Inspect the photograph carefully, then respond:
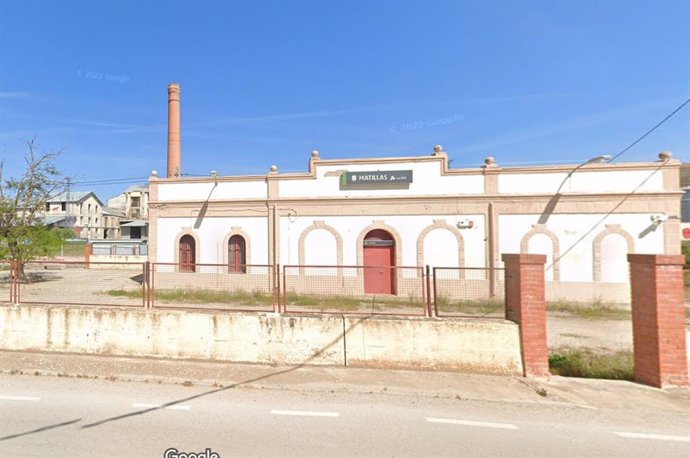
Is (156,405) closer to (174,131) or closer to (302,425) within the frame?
(302,425)

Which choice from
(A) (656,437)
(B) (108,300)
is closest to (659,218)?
(A) (656,437)

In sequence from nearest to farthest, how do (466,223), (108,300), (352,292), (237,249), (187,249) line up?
(108,300) < (352,292) < (466,223) < (237,249) < (187,249)

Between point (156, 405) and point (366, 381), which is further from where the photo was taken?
point (366, 381)

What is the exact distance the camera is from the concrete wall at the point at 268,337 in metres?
6.04

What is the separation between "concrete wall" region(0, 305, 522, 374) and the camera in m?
6.04

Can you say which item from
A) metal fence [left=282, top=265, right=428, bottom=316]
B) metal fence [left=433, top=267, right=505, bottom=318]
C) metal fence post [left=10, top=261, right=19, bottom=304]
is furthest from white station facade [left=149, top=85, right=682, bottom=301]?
Result: metal fence post [left=10, top=261, right=19, bottom=304]

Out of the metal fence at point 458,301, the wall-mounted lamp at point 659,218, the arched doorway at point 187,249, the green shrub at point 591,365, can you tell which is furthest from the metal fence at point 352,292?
the wall-mounted lamp at point 659,218

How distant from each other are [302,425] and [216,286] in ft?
32.3

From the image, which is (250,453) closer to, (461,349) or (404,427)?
(404,427)

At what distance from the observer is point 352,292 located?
8.89m

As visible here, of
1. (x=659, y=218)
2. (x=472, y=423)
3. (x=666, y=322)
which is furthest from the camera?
(x=659, y=218)

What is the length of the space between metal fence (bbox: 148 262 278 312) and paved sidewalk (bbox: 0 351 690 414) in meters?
3.55

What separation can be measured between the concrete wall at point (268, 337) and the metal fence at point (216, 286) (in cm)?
281

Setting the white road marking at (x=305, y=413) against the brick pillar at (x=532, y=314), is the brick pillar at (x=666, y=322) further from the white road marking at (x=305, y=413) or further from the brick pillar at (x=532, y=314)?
the white road marking at (x=305, y=413)
